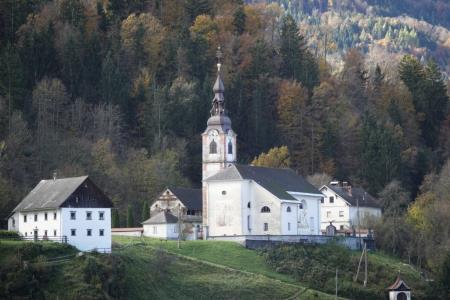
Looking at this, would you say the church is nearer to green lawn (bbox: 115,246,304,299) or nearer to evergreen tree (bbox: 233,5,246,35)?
green lawn (bbox: 115,246,304,299)

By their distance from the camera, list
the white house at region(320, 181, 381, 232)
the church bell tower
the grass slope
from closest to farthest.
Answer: the grass slope
the church bell tower
the white house at region(320, 181, 381, 232)

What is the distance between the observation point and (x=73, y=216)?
261 feet

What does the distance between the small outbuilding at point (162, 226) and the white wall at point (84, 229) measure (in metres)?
15.8

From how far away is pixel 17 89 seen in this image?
10706 cm

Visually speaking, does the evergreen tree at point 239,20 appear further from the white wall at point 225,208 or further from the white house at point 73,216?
the white house at point 73,216

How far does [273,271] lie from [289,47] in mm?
58354

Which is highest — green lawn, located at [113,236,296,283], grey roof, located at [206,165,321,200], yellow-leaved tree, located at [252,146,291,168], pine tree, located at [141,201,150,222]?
yellow-leaved tree, located at [252,146,291,168]

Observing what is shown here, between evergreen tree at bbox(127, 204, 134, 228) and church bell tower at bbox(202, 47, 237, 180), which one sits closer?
evergreen tree at bbox(127, 204, 134, 228)

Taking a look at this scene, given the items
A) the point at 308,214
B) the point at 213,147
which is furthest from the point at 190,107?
the point at 308,214

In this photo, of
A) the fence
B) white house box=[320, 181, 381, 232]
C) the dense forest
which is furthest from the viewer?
white house box=[320, 181, 381, 232]

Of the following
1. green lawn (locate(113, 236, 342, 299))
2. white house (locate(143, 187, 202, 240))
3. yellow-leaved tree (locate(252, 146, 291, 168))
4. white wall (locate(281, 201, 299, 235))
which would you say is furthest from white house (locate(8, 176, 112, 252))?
yellow-leaved tree (locate(252, 146, 291, 168))

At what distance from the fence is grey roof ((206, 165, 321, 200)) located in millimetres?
4355

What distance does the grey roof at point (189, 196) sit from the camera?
10225cm

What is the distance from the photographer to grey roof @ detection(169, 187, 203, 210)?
10225cm
